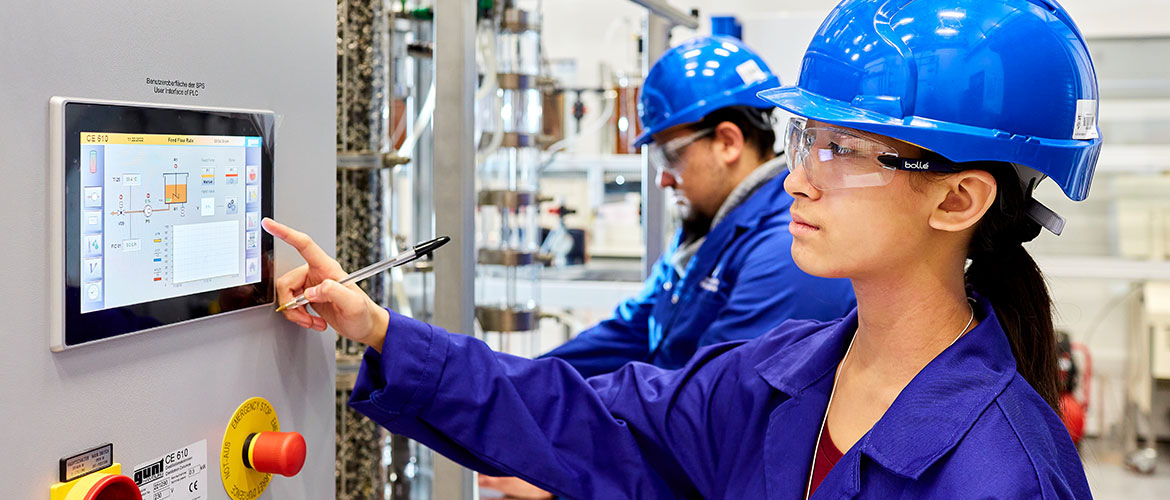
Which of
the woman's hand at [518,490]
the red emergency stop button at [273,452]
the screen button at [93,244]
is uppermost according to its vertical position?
the screen button at [93,244]

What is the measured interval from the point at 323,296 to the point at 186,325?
160mm

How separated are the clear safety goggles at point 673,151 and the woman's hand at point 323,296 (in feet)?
3.48

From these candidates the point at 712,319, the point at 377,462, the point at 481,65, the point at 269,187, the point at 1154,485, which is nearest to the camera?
the point at 269,187

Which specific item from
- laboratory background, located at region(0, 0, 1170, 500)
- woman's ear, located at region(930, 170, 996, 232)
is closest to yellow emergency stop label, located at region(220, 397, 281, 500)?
laboratory background, located at region(0, 0, 1170, 500)

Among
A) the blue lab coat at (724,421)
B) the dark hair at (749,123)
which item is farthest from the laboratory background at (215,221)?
the dark hair at (749,123)

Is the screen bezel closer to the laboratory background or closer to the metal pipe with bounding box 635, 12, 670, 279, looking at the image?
the laboratory background

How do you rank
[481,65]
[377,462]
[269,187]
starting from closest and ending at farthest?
[269,187] → [377,462] → [481,65]

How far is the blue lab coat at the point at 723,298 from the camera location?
1719 millimetres

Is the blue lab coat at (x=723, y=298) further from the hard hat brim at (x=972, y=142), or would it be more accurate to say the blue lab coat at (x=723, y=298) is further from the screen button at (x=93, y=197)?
the screen button at (x=93, y=197)

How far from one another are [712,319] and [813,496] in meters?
0.84

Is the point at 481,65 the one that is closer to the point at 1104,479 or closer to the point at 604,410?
the point at 604,410

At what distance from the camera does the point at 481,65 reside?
2031 mm

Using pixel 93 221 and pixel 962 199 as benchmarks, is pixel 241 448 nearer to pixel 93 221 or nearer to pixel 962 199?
pixel 93 221

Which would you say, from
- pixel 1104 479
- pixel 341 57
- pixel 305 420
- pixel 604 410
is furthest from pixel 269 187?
pixel 1104 479
